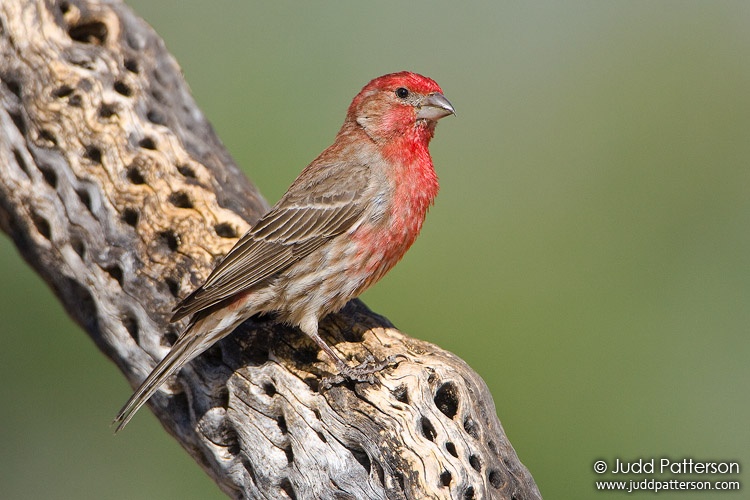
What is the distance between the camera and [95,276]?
5.87m

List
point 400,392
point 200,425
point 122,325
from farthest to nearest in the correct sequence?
point 122,325, point 200,425, point 400,392

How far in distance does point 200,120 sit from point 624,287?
15.1ft

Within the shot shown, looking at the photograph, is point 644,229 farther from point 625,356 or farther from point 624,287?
point 625,356

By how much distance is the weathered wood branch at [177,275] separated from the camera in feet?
15.9

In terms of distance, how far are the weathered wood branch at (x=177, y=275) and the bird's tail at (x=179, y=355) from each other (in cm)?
22

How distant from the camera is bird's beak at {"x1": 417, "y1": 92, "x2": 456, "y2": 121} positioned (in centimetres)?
610

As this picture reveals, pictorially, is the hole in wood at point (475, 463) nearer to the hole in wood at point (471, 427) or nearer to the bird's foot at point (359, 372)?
the hole in wood at point (471, 427)

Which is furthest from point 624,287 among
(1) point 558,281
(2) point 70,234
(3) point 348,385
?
(2) point 70,234

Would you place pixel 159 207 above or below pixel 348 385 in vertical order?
above

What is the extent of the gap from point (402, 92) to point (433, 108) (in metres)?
0.24

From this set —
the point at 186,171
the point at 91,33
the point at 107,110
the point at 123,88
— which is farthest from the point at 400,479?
the point at 91,33

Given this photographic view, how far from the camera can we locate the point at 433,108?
241 inches

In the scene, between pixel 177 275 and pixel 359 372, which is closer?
pixel 359 372

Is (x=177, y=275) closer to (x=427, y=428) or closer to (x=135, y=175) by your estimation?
(x=135, y=175)
